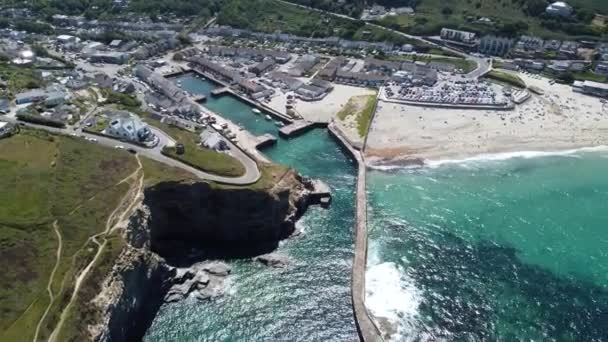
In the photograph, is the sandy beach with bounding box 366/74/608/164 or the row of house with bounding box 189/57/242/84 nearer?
the sandy beach with bounding box 366/74/608/164

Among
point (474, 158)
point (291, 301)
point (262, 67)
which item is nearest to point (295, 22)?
point (262, 67)

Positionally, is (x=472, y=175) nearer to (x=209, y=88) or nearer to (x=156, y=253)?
(x=156, y=253)

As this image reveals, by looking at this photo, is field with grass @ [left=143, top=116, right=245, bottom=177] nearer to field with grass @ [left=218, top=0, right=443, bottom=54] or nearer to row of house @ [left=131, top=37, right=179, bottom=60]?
row of house @ [left=131, top=37, right=179, bottom=60]

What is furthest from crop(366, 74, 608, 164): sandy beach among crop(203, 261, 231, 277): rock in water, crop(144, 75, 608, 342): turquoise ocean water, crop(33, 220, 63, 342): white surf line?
crop(33, 220, 63, 342): white surf line

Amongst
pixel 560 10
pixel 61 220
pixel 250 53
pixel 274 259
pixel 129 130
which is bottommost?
pixel 274 259

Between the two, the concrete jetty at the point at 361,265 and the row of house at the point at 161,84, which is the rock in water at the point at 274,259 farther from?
the row of house at the point at 161,84

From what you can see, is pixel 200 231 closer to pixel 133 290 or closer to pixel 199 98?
pixel 133 290
